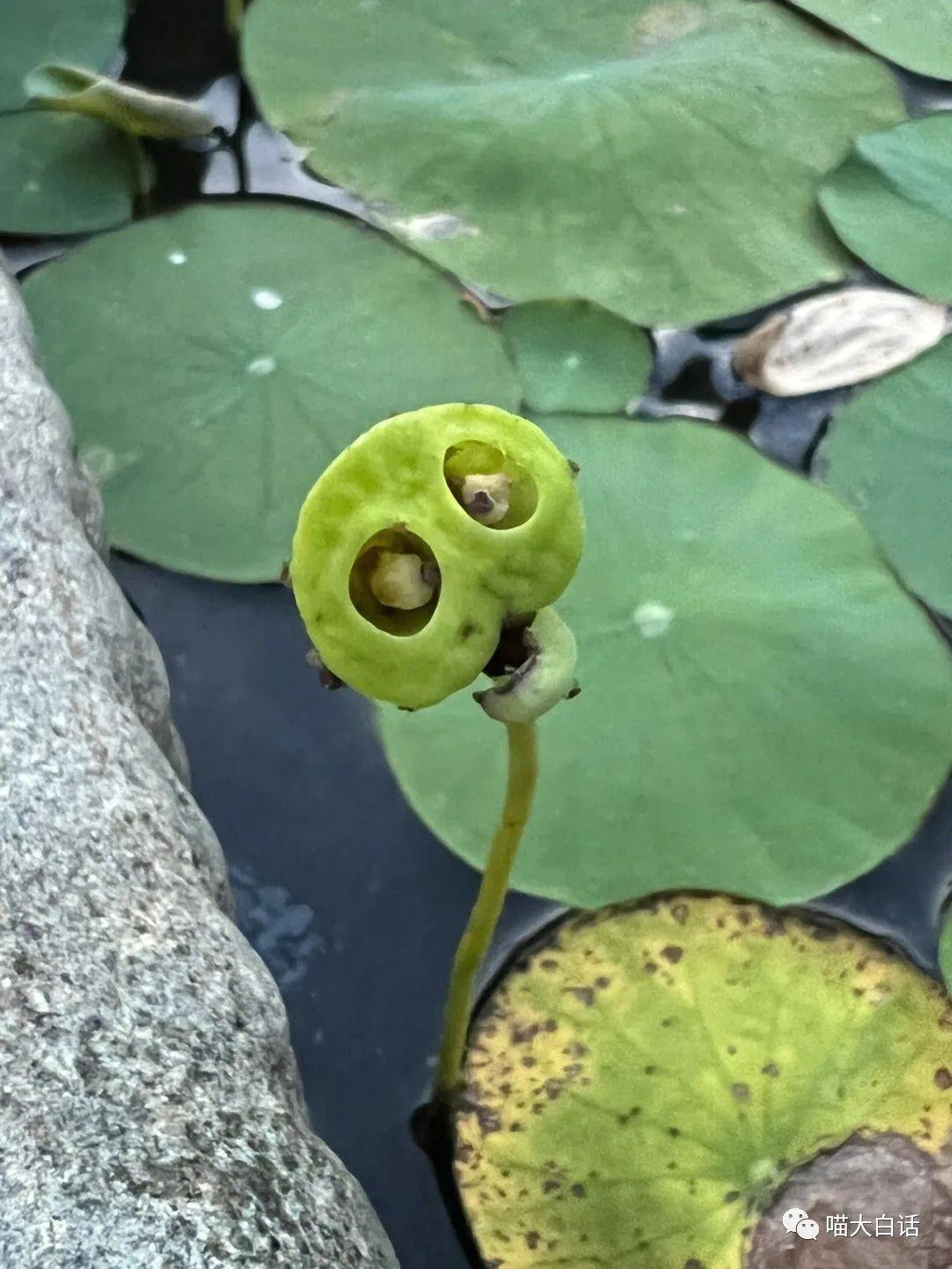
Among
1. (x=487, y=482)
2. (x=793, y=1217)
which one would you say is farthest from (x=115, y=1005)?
(x=793, y=1217)

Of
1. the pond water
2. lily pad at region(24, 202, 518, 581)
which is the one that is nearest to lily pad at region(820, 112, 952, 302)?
the pond water

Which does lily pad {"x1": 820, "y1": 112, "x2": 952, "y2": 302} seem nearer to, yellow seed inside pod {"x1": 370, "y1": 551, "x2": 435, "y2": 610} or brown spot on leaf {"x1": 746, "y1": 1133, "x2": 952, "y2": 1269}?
brown spot on leaf {"x1": 746, "y1": 1133, "x2": 952, "y2": 1269}

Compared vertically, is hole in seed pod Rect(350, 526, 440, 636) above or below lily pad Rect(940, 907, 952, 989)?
above

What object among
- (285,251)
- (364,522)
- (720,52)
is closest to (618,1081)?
(364,522)

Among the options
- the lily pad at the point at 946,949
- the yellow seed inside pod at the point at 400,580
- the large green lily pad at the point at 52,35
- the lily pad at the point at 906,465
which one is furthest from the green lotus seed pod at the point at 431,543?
the large green lily pad at the point at 52,35

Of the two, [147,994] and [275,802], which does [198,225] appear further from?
[147,994]
